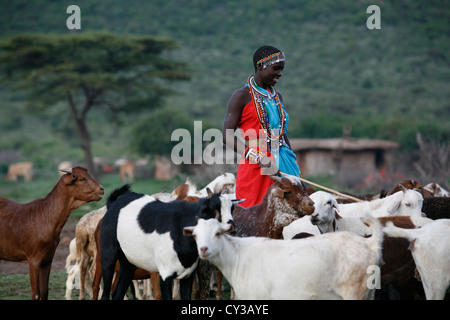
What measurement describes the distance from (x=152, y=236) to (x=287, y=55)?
50891 mm

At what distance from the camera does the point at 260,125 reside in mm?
6602

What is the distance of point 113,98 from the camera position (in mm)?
38531

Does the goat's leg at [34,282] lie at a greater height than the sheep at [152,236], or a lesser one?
lesser

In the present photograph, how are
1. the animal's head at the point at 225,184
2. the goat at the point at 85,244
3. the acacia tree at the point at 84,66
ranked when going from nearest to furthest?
the goat at the point at 85,244 → the animal's head at the point at 225,184 → the acacia tree at the point at 84,66

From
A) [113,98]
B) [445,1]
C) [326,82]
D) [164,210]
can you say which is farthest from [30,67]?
[445,1]

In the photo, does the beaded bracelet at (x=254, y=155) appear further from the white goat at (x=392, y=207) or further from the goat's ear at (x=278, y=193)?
the white goat at (x=392, y=207)

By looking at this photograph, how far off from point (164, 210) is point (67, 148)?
4205 centimetres

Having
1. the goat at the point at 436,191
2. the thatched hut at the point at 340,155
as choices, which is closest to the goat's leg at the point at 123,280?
the goat at the point at 436,191

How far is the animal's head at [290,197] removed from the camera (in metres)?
5.97

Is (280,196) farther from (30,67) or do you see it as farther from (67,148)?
(67,148)

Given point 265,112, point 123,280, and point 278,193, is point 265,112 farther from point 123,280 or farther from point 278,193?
point 123,280

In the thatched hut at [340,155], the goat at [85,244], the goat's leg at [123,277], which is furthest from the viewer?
the thatched hut at [340,155]

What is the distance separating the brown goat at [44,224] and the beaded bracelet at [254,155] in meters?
1.75

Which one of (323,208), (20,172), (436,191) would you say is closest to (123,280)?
(323,208)
